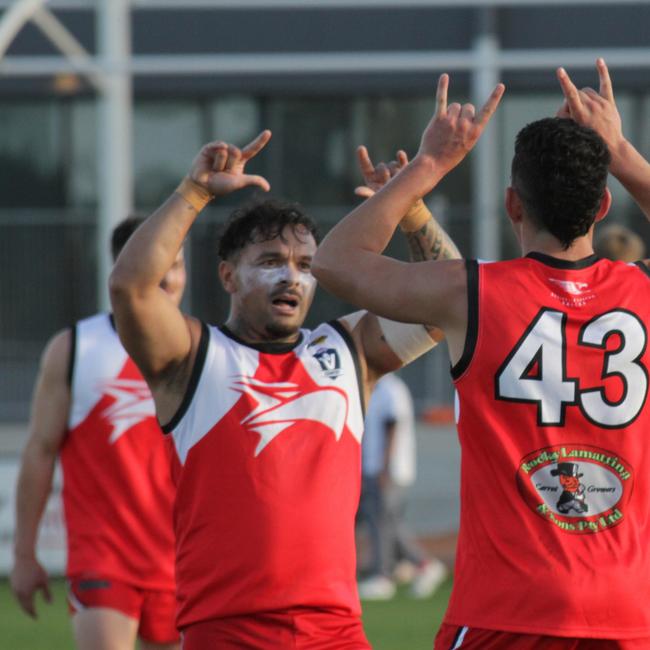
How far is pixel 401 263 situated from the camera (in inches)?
146

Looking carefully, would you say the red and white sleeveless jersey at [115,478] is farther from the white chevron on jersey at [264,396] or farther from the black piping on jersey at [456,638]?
the black piping on jersey at [456,638]

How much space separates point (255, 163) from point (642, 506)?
58.3 feet

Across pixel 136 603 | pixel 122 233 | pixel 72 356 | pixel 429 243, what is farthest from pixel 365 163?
A: pixel 136 603

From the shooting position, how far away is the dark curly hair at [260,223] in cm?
473

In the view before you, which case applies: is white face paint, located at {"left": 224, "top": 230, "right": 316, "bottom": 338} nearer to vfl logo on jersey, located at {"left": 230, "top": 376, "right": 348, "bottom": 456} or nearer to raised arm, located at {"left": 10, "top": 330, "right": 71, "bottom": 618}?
vfl logo on jersey, located at {"left": 230, "top": 376, "right": 348, "bottom": 456}

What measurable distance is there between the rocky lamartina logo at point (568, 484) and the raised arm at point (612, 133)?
75 centimetres

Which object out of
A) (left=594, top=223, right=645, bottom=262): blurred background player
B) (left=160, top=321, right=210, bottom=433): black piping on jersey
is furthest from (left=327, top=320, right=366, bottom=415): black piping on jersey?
(left=594, top=223, right=645, bottom=262): blurred background player

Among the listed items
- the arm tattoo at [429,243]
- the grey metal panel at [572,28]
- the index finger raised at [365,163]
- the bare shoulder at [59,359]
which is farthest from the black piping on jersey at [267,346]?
the grey metal panel at [572,28]

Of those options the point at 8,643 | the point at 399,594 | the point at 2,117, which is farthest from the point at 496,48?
the point at 8,643

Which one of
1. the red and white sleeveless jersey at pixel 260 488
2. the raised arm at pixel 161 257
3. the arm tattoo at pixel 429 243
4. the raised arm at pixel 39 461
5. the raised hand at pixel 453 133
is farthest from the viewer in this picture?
the raised arm at pixel 39 461

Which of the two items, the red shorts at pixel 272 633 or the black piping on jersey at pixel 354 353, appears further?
the black piping on jersey at pixel 354 353

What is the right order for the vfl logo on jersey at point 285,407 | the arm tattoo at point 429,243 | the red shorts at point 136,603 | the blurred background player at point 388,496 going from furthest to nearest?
the blurred background player at point 388,496 < the red shorts at point 136,603 < the arm tattoo at point 429,243 < the vfl logo on jersey at point 285,407

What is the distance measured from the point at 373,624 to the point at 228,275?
6135 millimetres

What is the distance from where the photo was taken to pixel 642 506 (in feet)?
12.0
